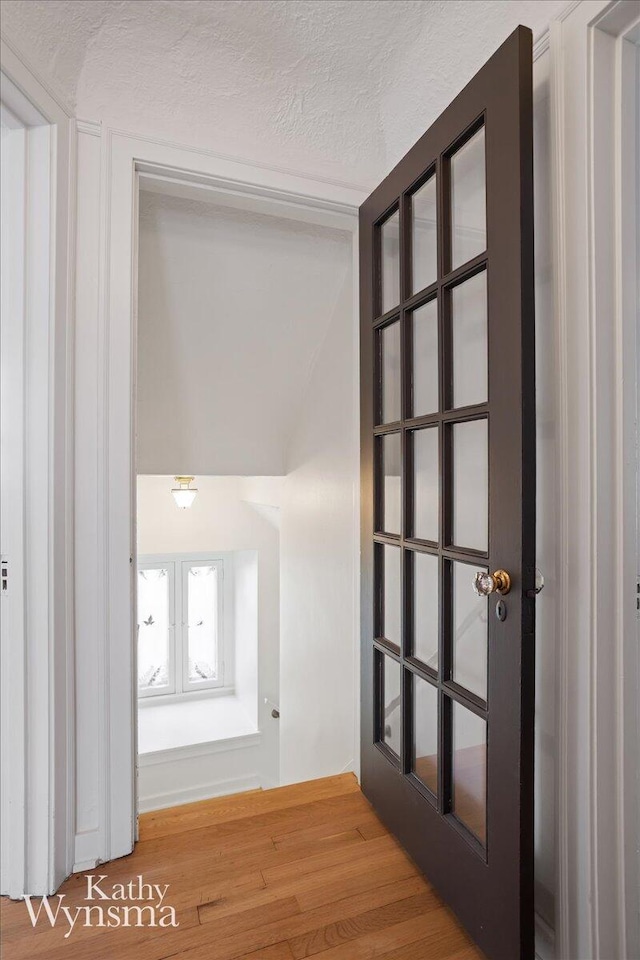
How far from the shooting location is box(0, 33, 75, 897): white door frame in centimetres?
130

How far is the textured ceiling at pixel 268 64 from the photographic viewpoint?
1.35m

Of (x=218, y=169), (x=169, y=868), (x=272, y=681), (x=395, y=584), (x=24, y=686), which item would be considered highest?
(x=218, y=169)

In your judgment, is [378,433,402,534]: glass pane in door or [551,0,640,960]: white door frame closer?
[551,0,640,960]: white door frame

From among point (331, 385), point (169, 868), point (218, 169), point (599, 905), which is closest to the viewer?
point (599, 905)

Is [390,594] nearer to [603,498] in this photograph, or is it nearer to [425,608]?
[425,608]

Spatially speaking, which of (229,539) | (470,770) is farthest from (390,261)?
(229,539)

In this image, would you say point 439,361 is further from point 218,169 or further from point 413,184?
point 218,169

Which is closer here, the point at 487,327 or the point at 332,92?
the point at 487,327

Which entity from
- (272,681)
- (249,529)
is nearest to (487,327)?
(249,529)

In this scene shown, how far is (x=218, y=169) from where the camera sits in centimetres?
157

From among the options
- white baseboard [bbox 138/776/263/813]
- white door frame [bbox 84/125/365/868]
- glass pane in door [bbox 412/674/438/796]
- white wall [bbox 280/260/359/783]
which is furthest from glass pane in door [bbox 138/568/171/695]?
glass pane in door [bbox 412/674/438/796]

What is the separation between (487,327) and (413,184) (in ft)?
1.82

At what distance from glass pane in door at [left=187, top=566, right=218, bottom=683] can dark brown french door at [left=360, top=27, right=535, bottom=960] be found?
9.99ft

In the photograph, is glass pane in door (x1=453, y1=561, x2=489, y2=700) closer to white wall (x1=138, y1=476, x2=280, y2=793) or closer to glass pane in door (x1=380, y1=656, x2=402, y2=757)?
glass pane in door (x1=380, y1=656, x2=402, y2=757)
